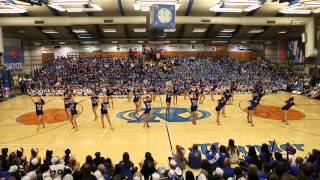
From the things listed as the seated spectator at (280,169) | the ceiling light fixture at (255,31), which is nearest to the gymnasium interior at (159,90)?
the seated spectator at (280,169)

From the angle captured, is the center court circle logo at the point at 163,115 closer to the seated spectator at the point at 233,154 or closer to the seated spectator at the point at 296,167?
the seated spectator at the point at 233,154

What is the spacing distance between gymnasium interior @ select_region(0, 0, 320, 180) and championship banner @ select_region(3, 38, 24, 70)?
19 cm

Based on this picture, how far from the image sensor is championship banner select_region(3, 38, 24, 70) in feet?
115

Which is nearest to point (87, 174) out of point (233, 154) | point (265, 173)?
point (265, 173)

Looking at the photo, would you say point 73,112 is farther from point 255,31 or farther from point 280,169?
point 255,31

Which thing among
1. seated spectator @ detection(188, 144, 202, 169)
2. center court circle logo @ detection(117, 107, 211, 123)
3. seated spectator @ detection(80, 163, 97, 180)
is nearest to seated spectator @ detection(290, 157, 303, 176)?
seated spectator @ detection(188, 144, 202, 169)

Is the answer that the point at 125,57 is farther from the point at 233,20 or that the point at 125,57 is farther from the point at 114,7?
the point at 233,20

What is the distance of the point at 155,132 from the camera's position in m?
15.6

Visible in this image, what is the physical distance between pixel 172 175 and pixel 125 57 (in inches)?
1468

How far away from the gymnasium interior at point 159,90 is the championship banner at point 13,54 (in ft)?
0.63

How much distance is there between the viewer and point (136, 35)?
3953cm

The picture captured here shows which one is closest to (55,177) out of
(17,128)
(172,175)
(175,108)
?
(172,175)

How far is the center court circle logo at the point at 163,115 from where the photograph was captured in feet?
61.3

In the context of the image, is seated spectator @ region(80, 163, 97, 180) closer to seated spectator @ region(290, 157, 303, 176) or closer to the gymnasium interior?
the gymnasium interior
